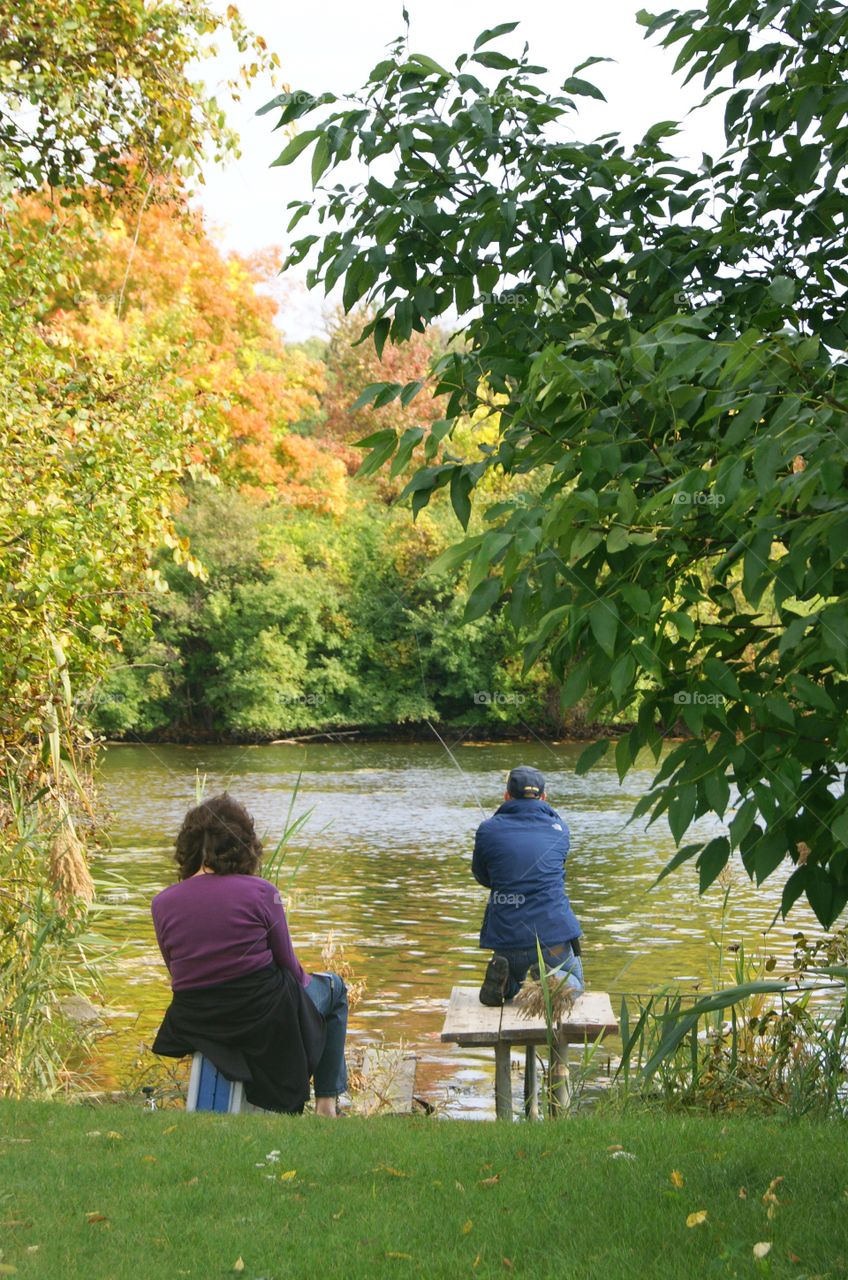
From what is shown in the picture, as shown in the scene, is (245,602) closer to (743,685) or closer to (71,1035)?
(71,1035)

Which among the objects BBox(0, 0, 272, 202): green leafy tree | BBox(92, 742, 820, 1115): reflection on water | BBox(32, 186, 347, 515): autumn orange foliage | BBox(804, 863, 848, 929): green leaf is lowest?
BBox(92, 742, 820, 1115): reflection on water

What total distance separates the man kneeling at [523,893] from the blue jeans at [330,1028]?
5.17 feet

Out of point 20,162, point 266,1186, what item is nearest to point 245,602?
point 20,162

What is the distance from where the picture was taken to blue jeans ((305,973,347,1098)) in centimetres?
576

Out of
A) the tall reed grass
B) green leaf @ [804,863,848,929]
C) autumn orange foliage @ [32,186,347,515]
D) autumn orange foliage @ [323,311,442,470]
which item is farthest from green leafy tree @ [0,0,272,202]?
autumn orange foliage @ [323,311,442,470]

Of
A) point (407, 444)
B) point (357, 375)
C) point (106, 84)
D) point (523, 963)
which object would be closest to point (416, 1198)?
point (407, 444)

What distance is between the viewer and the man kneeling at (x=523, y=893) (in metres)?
7.37

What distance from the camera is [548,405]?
315 cm

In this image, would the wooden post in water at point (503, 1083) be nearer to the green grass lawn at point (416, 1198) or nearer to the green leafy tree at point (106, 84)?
the green grass lawn at point (416, 1198)

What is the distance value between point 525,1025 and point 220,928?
6.32 feet

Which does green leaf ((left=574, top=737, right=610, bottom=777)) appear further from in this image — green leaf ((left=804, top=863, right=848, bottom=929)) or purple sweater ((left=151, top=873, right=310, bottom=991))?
purple sweater ((left=151, top=873, right=310, bottom=991))

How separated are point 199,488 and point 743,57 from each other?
32.0 metres

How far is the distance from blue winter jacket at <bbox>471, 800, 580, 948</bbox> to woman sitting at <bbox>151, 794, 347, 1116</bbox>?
6.64 ft

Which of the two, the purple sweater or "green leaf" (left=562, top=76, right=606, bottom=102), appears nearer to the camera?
"green leaf" (left=562, top=76, right=606, bottom=102)
